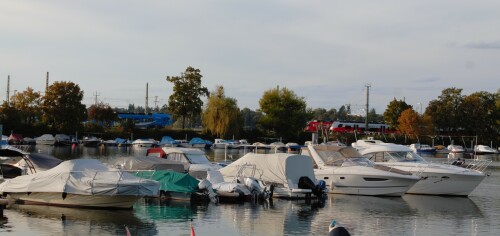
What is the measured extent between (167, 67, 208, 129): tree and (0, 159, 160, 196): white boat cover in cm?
9437

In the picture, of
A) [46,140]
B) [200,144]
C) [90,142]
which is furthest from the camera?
[200,144]

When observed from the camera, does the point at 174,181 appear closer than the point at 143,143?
Yes

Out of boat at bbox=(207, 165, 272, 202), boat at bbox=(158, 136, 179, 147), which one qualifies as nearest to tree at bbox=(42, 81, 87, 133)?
boat at bbox=(158, 136, 179, 147)

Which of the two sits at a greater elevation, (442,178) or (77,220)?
(442,178)

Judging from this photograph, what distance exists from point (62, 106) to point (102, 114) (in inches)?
696

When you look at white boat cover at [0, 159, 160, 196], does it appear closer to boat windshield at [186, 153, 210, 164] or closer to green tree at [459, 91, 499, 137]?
boat windshield at [186, 153, 210, 164]

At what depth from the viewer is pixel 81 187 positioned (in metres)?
29.3

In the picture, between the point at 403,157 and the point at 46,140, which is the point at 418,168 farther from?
the point at 46,140

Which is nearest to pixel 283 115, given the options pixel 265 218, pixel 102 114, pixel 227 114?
pixel 227 114

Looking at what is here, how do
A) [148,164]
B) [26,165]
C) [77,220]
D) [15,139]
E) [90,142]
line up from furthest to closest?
[90,142]
[15,139]
[148,164]
[26,165]
[77,220]

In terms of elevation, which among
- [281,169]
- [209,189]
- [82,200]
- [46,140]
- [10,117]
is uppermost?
[10,117]

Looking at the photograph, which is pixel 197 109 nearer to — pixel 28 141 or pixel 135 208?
pixel 28 141

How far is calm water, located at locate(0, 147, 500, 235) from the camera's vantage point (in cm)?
2592

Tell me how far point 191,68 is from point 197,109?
7873mm
